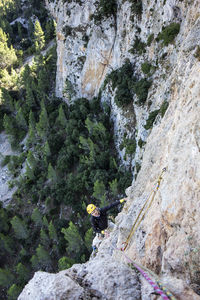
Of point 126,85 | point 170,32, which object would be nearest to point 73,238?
point 126,85

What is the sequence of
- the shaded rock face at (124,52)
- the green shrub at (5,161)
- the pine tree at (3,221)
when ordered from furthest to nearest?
the green shrub at (5,161)
the pine tree at (3,221)
the shaded rock face at (124,52)

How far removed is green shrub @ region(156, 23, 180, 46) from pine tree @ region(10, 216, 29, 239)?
38016 millimetres

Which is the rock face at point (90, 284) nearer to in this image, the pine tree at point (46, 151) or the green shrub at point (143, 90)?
the green shrub at point (143, 90)

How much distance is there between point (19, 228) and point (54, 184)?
1047 centimetres

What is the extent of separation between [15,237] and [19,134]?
1104 inches

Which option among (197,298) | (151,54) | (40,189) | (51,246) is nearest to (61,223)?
(51,246)

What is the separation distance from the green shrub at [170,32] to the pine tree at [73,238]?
28.0 meters

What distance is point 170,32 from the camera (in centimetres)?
2508

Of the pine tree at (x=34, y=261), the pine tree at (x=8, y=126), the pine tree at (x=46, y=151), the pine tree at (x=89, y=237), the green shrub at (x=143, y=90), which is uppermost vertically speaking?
the pine tree at (x=8, y=126)

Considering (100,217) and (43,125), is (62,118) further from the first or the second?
(100,217)

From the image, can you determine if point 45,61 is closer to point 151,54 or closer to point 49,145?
point 49,145

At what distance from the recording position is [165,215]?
8.29 metres

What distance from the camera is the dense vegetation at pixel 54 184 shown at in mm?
40156

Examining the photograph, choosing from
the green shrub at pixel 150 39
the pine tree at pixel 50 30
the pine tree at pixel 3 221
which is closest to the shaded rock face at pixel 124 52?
the green shrub at pixel 150 39
